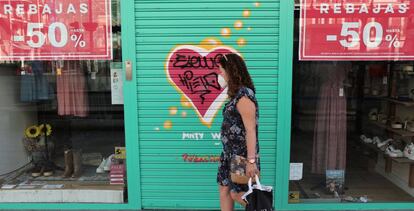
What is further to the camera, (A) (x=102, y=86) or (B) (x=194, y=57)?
(A) (x=102, y=86)

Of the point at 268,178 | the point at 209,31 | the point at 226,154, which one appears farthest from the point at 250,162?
the point at 209,31

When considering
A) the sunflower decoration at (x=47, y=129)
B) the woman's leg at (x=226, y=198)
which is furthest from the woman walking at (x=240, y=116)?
the sunflower decoration at (x=47, y=129)

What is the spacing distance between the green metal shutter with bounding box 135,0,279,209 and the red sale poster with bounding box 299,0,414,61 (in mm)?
337

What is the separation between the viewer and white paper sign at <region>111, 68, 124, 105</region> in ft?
12.5

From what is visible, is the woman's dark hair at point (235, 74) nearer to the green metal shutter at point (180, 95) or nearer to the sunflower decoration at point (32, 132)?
the green metal shutter at point (180, 95)

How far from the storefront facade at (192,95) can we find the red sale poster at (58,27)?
0.24 metres

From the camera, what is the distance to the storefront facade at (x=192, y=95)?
358cm

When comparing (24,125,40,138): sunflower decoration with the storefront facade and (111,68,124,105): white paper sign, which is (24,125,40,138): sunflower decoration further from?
(111,68,124,105): white paper sign

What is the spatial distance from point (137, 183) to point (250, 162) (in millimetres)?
1571

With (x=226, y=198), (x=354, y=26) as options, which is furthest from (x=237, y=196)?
(x=354, y=26)

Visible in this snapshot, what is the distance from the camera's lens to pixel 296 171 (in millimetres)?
3959

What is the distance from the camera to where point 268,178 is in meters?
3.79

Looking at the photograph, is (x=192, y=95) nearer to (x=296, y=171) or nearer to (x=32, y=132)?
(x=296, y=171)

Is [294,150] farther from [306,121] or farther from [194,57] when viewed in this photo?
[194,57]
